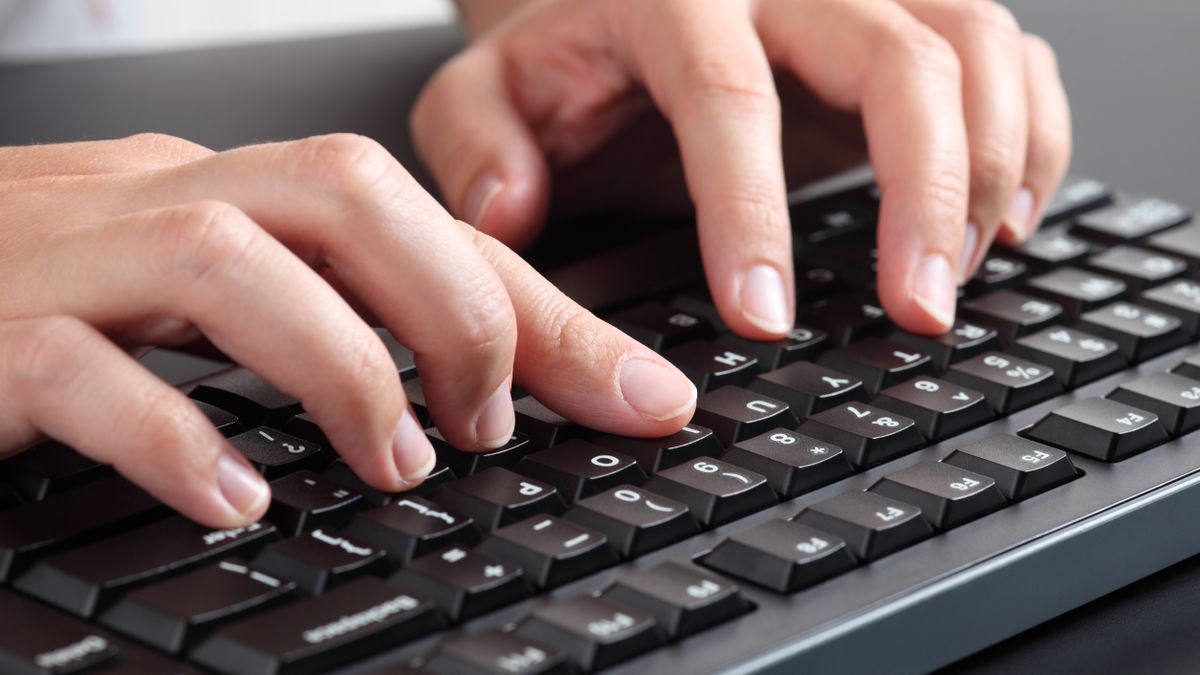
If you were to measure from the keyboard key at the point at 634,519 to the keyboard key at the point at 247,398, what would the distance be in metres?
0.13

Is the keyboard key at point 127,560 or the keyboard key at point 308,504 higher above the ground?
the keyboard key at point 308,504

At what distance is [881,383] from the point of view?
558mm

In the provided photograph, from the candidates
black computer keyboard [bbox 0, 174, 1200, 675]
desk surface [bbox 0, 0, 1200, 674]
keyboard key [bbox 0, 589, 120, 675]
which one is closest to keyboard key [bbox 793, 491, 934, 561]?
black computer keyboard [bbox 0, 174, 1200, 675]

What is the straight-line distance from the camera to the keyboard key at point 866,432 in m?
0.50

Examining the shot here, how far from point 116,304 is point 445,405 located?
12 centimetres

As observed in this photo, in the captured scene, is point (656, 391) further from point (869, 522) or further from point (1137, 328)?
point (1137, 328)

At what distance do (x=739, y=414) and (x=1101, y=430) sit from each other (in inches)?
5.2

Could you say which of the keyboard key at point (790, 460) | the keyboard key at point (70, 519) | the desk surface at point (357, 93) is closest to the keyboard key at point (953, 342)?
the keyboard key at point (790, 460)

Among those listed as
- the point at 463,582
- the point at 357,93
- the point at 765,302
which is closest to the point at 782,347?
the point at 765,302

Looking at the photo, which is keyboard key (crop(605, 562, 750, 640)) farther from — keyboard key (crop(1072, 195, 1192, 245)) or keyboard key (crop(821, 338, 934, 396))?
keyboard key (crop(1072, 195, 1192, 245))

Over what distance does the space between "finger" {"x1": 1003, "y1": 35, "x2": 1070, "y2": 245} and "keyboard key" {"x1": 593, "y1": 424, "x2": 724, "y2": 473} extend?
1.00 feet

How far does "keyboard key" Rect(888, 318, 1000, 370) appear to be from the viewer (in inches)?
23.1

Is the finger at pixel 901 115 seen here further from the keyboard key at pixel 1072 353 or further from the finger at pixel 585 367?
the finger at pixel 585 367

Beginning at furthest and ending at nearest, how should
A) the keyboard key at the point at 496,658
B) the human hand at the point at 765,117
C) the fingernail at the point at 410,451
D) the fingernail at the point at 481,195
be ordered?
1. the fingernail at the point at 481,195
2. the human hand at the point at 765,117
3. the fingernail at the point at 410,451
4. the keyboard key at the point at 496,658
